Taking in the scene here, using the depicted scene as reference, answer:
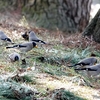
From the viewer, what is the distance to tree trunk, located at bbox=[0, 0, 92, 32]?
17.6 meters

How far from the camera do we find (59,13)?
1802cm

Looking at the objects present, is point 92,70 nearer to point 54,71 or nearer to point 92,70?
point 92,70

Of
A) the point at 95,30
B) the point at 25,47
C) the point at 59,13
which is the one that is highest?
the point at 59,13

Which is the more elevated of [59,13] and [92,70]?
[59,13]

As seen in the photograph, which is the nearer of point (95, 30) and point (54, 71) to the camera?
point (54, 71)

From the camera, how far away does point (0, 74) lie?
23.9ft

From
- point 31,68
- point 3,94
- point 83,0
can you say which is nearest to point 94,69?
point 31,68

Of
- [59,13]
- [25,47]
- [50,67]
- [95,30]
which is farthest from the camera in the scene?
[59,13]

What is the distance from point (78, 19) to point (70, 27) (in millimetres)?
467

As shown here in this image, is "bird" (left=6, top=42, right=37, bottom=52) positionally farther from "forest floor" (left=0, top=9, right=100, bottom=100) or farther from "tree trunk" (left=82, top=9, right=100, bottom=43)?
"tree trunk" (left=82, top=9, right=100, bottom=43)

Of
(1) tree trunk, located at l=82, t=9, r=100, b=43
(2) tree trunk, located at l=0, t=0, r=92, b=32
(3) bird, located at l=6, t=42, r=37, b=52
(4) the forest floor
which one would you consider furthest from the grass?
(2) tree trunk, located at l=0, t=0, r=92, b=32

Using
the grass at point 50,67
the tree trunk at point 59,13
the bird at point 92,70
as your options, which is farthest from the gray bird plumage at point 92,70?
the tree trunk at point 59,13

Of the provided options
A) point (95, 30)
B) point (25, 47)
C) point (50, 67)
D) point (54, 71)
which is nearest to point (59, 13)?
point (95, 30)

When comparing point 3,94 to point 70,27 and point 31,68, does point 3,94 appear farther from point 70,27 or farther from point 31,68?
point 70,27
